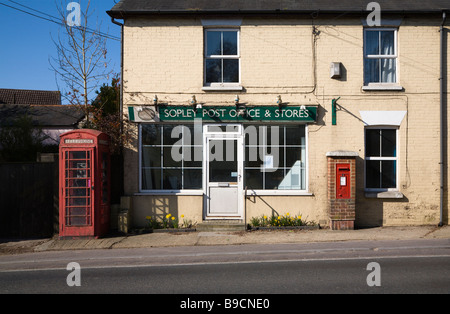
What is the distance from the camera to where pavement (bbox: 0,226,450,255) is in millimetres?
9344

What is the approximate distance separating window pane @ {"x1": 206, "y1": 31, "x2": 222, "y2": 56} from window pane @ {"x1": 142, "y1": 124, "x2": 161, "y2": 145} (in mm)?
2698

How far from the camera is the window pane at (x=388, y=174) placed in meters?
11.3

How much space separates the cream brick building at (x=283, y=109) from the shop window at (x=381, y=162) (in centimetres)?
3

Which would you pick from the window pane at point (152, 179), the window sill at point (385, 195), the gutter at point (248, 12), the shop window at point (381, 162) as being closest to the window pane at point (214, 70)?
the gutter at point (248, 12)

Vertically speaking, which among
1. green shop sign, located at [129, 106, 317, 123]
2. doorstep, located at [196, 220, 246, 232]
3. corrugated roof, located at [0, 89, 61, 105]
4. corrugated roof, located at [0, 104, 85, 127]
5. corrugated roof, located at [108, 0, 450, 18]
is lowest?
doorstep, located at [196, 220, 246, 232]

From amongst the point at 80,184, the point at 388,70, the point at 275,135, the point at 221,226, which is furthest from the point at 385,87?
the point at 80,184

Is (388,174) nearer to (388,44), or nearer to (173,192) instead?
(388,44)

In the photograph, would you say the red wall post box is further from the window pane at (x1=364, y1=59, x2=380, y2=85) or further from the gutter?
the gutter

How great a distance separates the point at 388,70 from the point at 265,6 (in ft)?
13.3


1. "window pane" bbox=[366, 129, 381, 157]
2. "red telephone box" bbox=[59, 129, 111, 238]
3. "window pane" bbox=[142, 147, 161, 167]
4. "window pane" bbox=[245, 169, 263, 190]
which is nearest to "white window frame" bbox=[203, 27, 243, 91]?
"window pane" bbox=[142, 147, 161, 167]

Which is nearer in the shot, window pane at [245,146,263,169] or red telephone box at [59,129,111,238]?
red telephone box at [59,129,111,238]

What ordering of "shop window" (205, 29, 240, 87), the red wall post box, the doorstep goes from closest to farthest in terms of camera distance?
the red wall post box < the doorstep < "shop window" (205, 29, 240, 87)

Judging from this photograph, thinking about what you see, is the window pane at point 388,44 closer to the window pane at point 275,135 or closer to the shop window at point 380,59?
the shop window at point 380,59

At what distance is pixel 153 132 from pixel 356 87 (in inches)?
237
